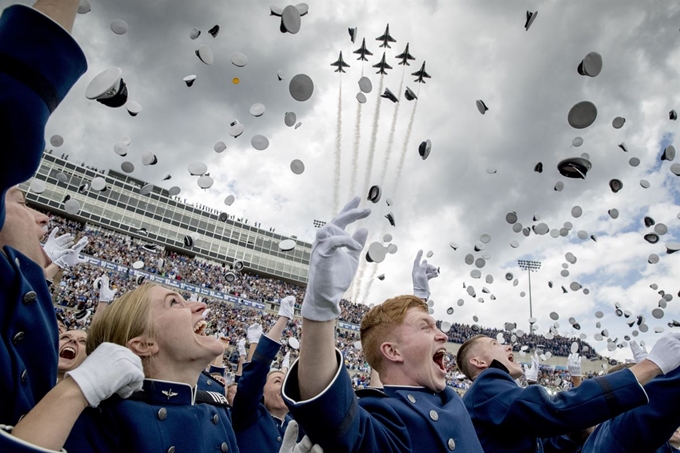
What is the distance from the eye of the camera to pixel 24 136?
1326 millimetres

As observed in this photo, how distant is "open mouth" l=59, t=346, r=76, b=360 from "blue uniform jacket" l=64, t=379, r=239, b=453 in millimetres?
1373

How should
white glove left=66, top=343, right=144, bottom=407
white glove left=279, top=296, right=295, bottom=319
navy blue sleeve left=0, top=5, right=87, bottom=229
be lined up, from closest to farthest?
navy blue sleeve left=0, top=5, right=87, bottom=229
white glove left=66, top=343, right=144, bottom=407
white glove left=279, top=296, right=295, bottom=319

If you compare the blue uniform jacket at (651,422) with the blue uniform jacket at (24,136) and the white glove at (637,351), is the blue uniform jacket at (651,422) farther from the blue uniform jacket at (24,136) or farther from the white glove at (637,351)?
the blue uniform jacket at (24,136)

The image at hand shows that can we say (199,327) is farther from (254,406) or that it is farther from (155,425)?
(254,406)

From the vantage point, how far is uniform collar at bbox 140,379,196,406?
2.46m

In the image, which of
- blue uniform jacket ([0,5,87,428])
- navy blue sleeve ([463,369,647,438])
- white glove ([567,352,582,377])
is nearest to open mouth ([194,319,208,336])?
blue uniform jacket ([0,5,87,428])

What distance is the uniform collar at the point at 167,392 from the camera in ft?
8.07

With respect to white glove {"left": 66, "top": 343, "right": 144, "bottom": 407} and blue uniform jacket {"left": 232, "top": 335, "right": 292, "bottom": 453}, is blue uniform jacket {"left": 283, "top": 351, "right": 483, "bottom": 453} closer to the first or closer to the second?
white glove {"left": 66, "top": 343, "right": 144, "bottom": 407}

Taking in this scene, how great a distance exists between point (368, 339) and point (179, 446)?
57.5 inches

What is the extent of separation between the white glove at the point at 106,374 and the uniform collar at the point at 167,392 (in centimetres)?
49

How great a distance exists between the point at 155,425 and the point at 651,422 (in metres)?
3.79

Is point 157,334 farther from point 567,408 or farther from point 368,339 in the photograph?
point 567,408

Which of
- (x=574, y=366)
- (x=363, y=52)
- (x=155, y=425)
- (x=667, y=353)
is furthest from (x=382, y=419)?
(x=363, y=52)

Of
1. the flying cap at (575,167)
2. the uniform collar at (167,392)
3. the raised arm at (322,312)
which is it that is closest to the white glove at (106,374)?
the uniform collar at (167,392)
